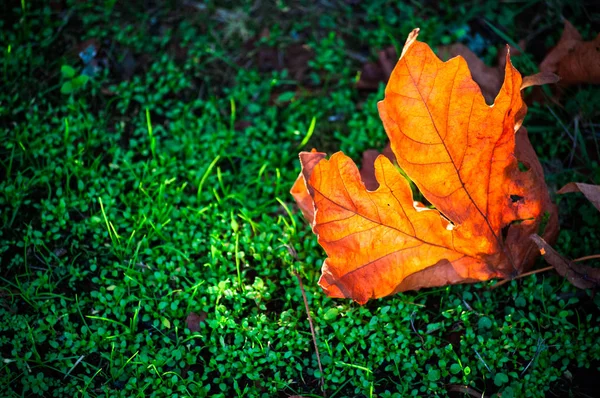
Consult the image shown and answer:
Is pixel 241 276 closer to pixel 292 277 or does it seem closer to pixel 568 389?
pixel 292 277

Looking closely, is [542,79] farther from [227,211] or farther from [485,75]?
[227,211]

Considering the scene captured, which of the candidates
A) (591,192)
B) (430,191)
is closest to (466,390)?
(430,191)

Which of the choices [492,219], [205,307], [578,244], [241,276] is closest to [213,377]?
[205,307]

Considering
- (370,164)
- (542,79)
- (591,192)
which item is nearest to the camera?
(542,79)

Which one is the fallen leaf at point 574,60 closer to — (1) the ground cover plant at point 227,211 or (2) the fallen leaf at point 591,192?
(1) the ground cover plant at point 227,211

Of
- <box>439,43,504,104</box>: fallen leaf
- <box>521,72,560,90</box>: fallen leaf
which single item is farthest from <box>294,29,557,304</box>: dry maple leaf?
<box>439,43,504,104</box>: fallen leaf

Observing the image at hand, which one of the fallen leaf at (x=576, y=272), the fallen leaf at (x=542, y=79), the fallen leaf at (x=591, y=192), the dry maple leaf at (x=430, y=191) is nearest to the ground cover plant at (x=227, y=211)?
the fallen leaf at (x=576, y=272)

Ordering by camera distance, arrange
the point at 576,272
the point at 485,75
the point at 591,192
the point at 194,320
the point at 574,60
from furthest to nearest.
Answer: the point at 485,75 → the point at 574,60 → the point at 194,320 → the point at 576,272 → the point at 591,192
